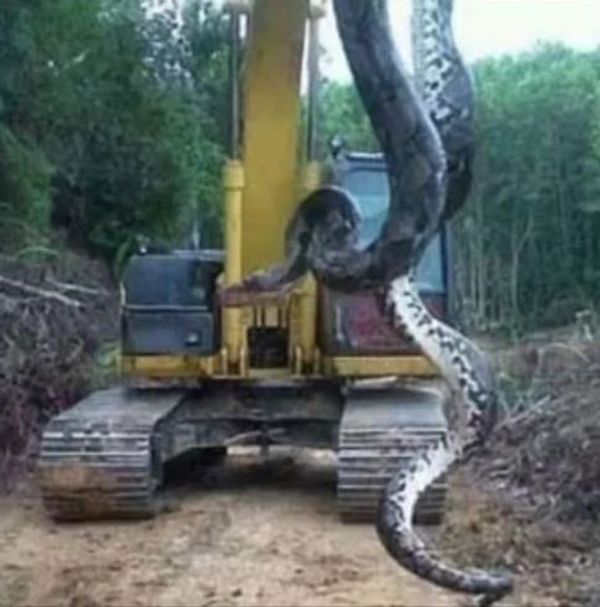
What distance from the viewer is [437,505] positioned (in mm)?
7332

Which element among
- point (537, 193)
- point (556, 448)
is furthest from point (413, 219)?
point (537, 193)

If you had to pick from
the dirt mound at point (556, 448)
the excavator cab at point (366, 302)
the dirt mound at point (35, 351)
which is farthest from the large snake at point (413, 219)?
the dirt mound at point (35, 351)

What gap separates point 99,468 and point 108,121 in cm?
1012

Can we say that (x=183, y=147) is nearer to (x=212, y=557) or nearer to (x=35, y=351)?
(x=35, y=351)

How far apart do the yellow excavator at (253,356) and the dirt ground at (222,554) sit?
27 centimetres

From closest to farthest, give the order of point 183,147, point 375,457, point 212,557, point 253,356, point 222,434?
point 212,557 < point 375,457 < point 222,434 < point 253,356 < point 183,147

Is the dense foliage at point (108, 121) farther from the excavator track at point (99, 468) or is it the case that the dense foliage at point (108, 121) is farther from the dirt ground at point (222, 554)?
the excavator track at point (99, 468)

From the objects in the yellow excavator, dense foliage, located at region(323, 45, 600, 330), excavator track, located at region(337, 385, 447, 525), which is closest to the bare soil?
excavator track, located at region(337, 385, 447, 525)

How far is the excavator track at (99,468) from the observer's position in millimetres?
7570

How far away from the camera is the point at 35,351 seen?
10.1m

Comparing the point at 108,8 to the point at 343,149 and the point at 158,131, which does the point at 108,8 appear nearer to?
the point at 158,131

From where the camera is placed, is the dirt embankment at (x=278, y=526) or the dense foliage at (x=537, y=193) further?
the dense foliage at (x=537, y=193)

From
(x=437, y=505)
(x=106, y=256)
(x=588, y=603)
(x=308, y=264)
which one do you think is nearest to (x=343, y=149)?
(x=437, y=505)

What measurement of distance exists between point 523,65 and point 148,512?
1701 centimetres
